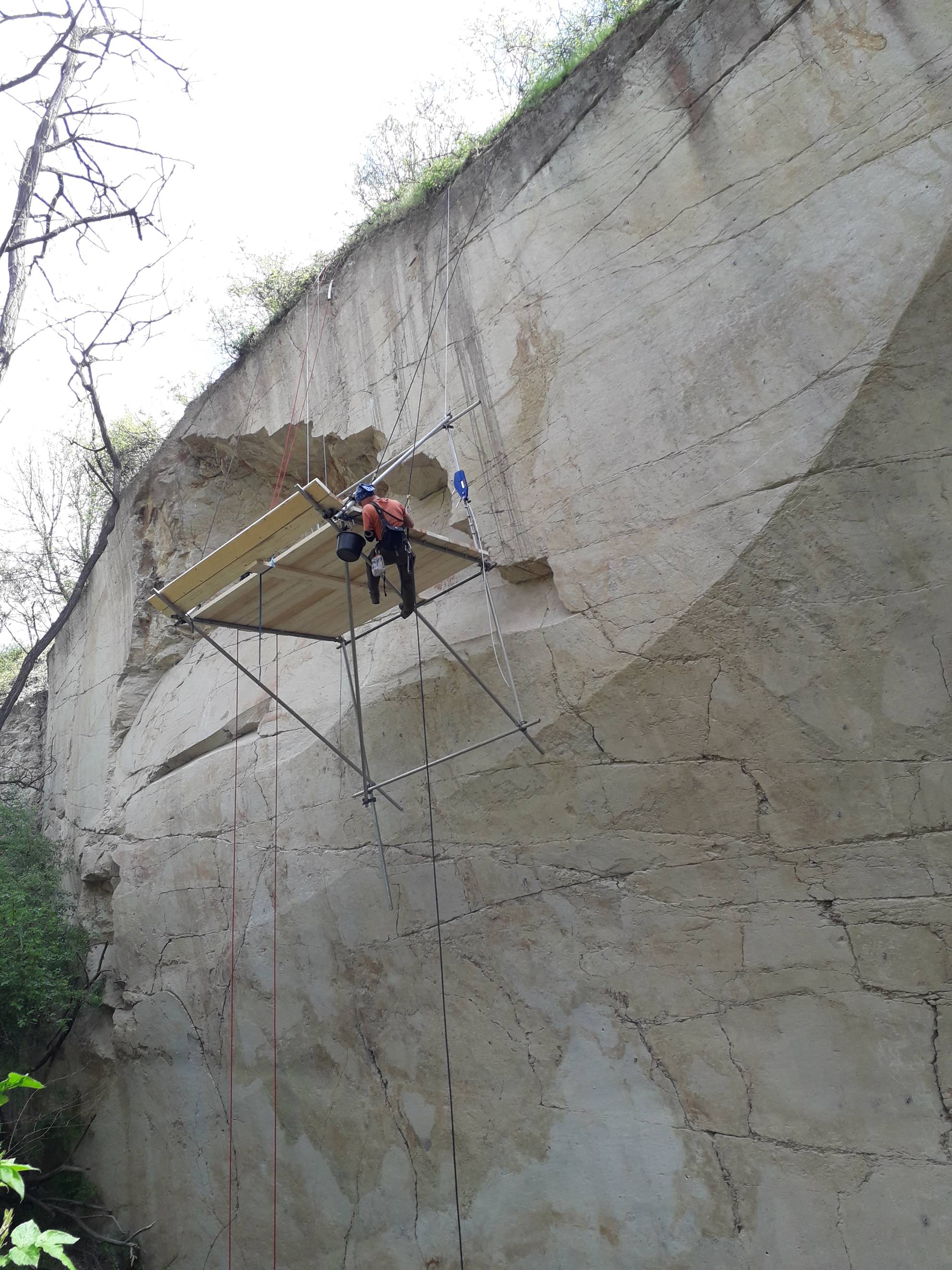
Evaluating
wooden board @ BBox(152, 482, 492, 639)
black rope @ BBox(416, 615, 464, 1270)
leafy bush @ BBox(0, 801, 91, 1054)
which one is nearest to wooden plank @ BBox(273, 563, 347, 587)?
wooden board @ BBox(152, 482, 492, 639)

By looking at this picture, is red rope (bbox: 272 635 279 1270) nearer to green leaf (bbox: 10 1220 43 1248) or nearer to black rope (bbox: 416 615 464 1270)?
black rope (bbox: 416 615 464 1270)

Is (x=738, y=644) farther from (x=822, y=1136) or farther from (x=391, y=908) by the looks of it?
(x=391, y=908)

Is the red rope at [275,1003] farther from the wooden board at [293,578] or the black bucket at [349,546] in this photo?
the black bucket at [349,546]

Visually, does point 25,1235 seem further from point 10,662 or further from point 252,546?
point 10,662

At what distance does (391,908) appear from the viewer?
475 cm

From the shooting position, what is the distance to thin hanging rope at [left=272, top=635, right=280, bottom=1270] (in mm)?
4902

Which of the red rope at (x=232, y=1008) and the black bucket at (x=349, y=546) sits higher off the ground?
the black bucket at (x=349, y=546)

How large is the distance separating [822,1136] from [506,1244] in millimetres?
1592

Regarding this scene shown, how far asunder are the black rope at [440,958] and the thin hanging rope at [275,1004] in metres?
1.29

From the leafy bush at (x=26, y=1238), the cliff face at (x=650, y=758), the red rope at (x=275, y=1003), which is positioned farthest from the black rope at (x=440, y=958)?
the leafy bush at (x=26, y=1238)

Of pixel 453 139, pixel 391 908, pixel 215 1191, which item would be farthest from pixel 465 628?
pixel 453 139

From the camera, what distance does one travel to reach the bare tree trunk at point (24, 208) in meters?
5.86

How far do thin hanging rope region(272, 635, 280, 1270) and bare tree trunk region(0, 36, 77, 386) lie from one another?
3.25 m

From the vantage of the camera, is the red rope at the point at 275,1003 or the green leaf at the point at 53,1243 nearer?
the green leaf at the point at 53,1243
